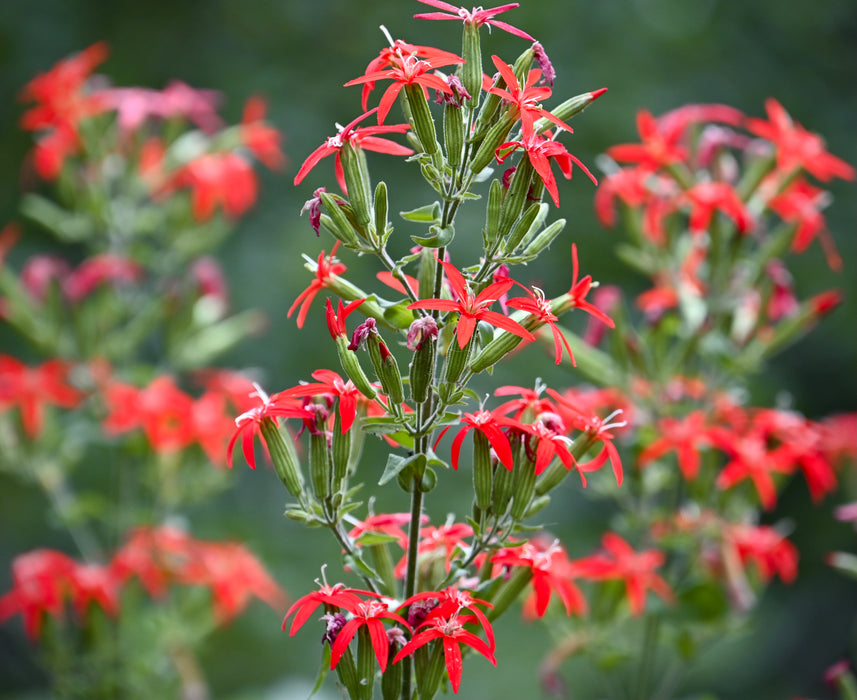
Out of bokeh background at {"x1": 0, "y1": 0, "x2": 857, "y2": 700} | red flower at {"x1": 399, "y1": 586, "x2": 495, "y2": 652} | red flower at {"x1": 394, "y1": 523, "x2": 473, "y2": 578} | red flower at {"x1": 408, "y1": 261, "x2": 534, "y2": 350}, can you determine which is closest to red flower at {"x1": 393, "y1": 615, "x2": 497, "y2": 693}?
red flower at {"x1": 399, "y1": 586, "x2": 495, "y2": 652}

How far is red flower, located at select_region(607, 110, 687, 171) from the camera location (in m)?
1.34

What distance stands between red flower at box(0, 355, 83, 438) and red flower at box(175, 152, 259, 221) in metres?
0.42

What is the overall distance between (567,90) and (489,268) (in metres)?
2.40

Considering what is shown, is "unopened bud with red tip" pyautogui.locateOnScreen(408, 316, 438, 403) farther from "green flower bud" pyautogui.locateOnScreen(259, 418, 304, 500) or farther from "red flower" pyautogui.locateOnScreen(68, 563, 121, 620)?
"red flower" pyautogui.locateOnScreen(68, 563, 121, 620)

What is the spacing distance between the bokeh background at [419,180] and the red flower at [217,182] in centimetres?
102

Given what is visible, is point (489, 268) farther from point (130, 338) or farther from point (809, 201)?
point (130, 338)

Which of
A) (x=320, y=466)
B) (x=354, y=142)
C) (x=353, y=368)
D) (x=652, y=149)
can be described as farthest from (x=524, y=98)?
(x=652, y=149)

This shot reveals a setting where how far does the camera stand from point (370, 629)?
0.73 meters

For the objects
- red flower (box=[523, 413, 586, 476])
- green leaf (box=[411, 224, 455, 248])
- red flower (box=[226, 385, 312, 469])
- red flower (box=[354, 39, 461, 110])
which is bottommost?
red flower (box=[523, 413, 586, 476])

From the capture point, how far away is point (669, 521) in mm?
1374

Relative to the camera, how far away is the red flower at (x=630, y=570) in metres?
1.24

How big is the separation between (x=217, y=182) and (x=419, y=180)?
1.40 m

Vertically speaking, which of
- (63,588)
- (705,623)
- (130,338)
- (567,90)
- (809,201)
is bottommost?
(705,623)

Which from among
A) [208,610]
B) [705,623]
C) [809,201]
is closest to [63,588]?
[208,610]
